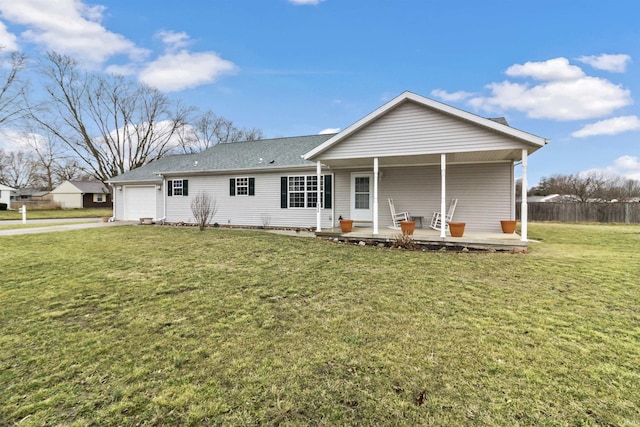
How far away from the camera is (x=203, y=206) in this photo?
14.3m

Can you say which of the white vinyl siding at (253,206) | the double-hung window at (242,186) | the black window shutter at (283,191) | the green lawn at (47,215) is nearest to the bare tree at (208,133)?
the green lawn at (47,215)

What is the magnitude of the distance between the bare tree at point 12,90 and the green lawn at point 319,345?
31.5 metres

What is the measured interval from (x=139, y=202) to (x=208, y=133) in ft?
69.3

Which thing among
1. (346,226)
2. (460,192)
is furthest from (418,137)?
(346,226)

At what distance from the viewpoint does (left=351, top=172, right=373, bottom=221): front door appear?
12.1m

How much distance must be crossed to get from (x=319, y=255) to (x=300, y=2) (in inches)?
430

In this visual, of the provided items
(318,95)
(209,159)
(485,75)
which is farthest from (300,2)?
(485,75)

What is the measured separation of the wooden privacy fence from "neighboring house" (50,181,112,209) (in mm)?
51813

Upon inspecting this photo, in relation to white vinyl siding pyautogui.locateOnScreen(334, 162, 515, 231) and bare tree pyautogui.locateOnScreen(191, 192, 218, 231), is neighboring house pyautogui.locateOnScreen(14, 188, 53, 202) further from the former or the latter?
white vinyl siding pyautogui.locateOnScreen(334, 162, 515, 231)

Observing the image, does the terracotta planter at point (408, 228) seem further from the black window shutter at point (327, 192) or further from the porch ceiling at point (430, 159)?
the black window shutter at point (327, 192)

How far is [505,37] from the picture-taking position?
13.6m

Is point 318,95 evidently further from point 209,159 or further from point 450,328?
point 450,328

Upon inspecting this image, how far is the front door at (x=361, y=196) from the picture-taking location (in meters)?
12.1

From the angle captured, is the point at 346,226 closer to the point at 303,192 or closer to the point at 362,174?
the point at 362,174
